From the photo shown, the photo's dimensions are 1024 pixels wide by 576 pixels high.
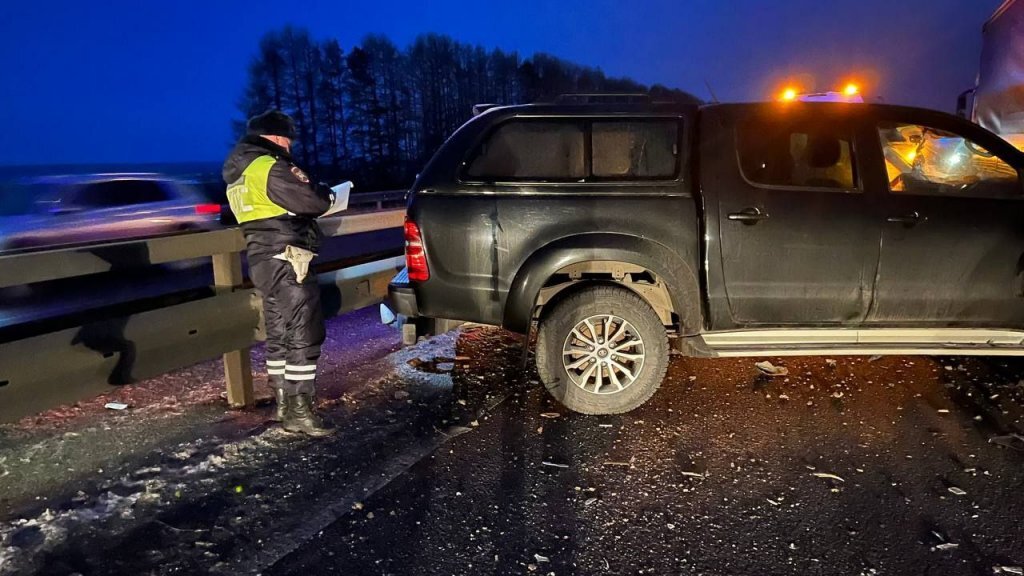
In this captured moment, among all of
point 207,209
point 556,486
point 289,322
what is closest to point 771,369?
point 556,486

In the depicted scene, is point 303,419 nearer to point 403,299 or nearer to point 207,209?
point 403,299

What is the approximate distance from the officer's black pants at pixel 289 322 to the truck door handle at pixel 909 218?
3522mm

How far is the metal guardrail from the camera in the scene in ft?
10.5

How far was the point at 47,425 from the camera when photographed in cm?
418

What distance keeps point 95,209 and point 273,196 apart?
22.8 feet

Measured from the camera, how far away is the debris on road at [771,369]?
5.05 m

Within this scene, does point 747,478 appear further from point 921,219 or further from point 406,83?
point 406,83

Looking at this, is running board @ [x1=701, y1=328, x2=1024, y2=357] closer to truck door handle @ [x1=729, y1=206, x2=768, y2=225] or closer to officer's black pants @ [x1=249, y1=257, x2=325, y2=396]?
truck door handle @ [x1=729, y1=206, x2=768, y2=225]

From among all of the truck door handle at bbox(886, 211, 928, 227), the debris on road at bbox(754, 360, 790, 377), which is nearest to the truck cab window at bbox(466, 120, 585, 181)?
the truck door handle at bbox(886, 211, 928, 227)

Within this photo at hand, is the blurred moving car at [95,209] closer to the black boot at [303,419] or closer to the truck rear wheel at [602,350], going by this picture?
the black boot at [303,419]

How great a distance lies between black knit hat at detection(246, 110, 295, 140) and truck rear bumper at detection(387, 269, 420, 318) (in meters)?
1.15

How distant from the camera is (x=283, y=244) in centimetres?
386

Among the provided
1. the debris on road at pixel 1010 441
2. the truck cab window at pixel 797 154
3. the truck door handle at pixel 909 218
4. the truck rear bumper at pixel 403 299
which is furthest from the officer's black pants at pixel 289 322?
the debris on road at pixel 1010 441

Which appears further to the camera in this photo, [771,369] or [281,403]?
[771,369]
